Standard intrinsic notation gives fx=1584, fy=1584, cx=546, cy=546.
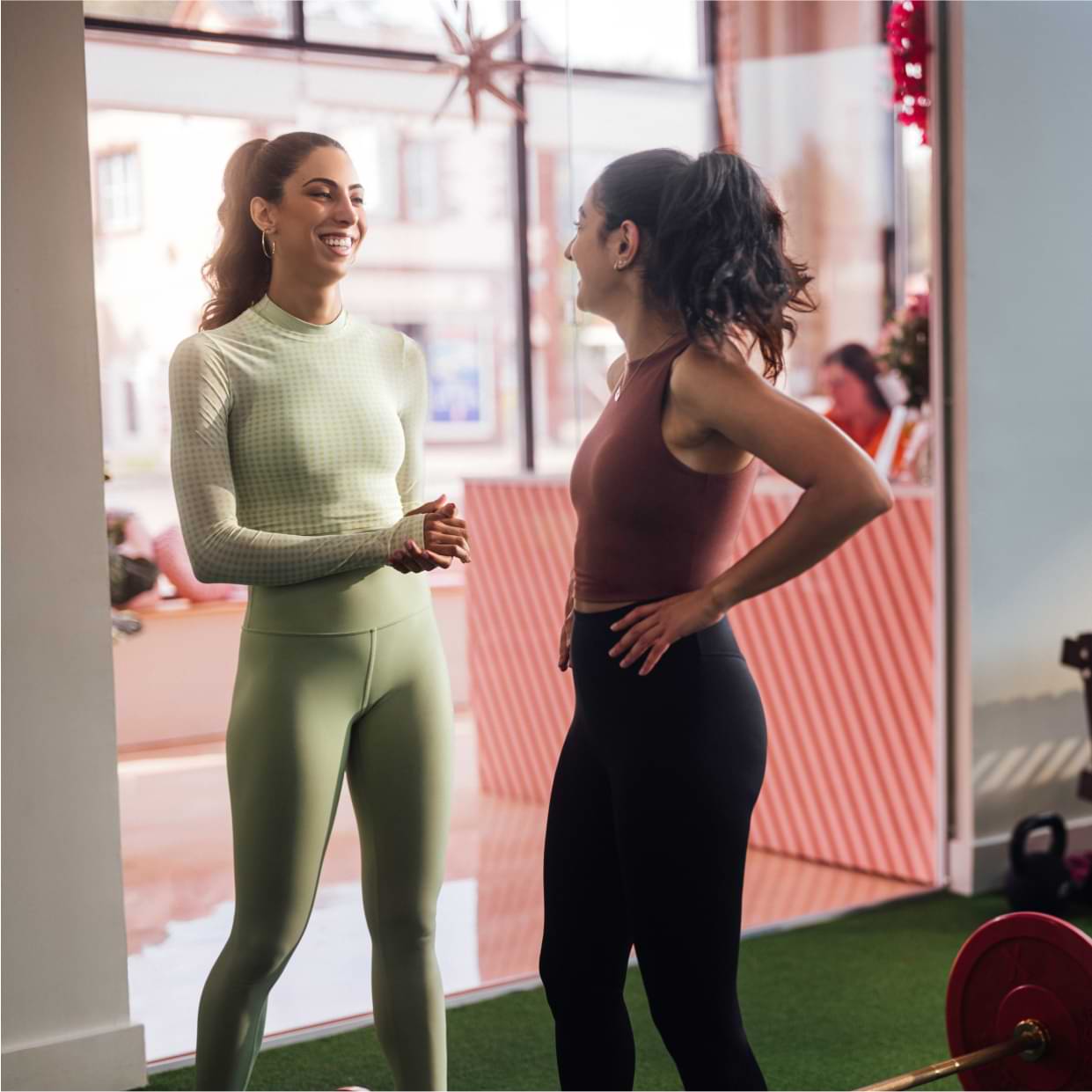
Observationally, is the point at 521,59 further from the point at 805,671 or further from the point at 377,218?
the point at 805,671

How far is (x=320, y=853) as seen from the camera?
2.28 m

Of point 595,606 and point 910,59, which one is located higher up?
point 910,59

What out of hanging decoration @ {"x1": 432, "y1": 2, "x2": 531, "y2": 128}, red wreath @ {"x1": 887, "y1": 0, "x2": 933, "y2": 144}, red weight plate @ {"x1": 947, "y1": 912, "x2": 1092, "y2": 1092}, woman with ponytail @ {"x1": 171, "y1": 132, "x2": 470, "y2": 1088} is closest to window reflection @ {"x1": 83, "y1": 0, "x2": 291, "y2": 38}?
hanging decoration @ {"x1": 432, "y1": 2, "x2": 531, "y2": 128}

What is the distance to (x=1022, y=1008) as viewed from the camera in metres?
2.65

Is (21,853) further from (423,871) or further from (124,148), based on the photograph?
(124,148)

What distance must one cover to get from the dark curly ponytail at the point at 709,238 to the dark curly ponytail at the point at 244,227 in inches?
20.3

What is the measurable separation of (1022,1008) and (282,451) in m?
1.54

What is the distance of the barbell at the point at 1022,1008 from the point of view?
2559 millimetres

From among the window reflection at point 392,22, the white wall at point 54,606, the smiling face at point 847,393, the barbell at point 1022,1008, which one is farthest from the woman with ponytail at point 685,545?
the smiling face at point 847,393

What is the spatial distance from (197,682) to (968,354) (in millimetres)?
2095

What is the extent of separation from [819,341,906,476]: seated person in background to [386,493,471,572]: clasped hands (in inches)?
135

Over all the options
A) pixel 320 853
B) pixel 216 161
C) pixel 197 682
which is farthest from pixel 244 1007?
pixel 216 161

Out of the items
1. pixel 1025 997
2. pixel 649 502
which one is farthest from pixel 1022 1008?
pixel 649 502

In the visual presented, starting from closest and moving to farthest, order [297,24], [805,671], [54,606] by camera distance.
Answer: [54,606], [297,24], [805,671]
